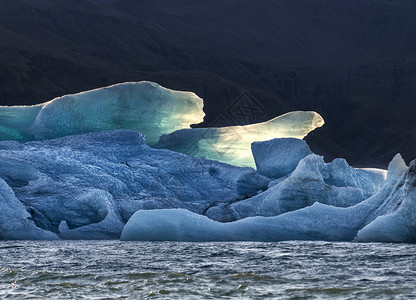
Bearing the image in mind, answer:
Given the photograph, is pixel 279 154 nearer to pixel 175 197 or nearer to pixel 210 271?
pixel 175 197

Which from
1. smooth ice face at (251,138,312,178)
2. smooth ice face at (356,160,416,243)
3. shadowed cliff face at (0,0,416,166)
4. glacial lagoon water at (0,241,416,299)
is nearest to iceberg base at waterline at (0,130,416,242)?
smooth ice face at (356,160,416,243)

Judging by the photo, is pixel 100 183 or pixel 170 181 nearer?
pixel 100 183

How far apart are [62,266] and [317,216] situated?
402 centimetres

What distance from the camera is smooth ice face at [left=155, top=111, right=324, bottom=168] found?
16375mm

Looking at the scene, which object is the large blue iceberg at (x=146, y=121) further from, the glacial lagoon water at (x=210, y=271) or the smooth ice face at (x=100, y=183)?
the glacial lagoon water at (x=210, y=271)

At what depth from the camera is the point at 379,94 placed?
7738 cm

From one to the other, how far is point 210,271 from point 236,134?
968 centimetres

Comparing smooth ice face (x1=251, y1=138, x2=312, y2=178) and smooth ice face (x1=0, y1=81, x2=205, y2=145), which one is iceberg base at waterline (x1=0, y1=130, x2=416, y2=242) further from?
smooth ice face (x1=0, y1=81, x2=205, y2=145)

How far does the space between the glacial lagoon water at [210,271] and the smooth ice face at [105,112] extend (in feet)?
19.8

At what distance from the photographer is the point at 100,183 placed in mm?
12477

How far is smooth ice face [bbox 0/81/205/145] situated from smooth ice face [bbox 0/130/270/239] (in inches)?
23.6

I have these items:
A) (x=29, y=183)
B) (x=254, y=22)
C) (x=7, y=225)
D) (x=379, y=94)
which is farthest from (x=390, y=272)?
(x=254, y=22)

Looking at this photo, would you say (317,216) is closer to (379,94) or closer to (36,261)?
(36,261)

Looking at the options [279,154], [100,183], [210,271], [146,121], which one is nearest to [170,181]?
[100,183]
